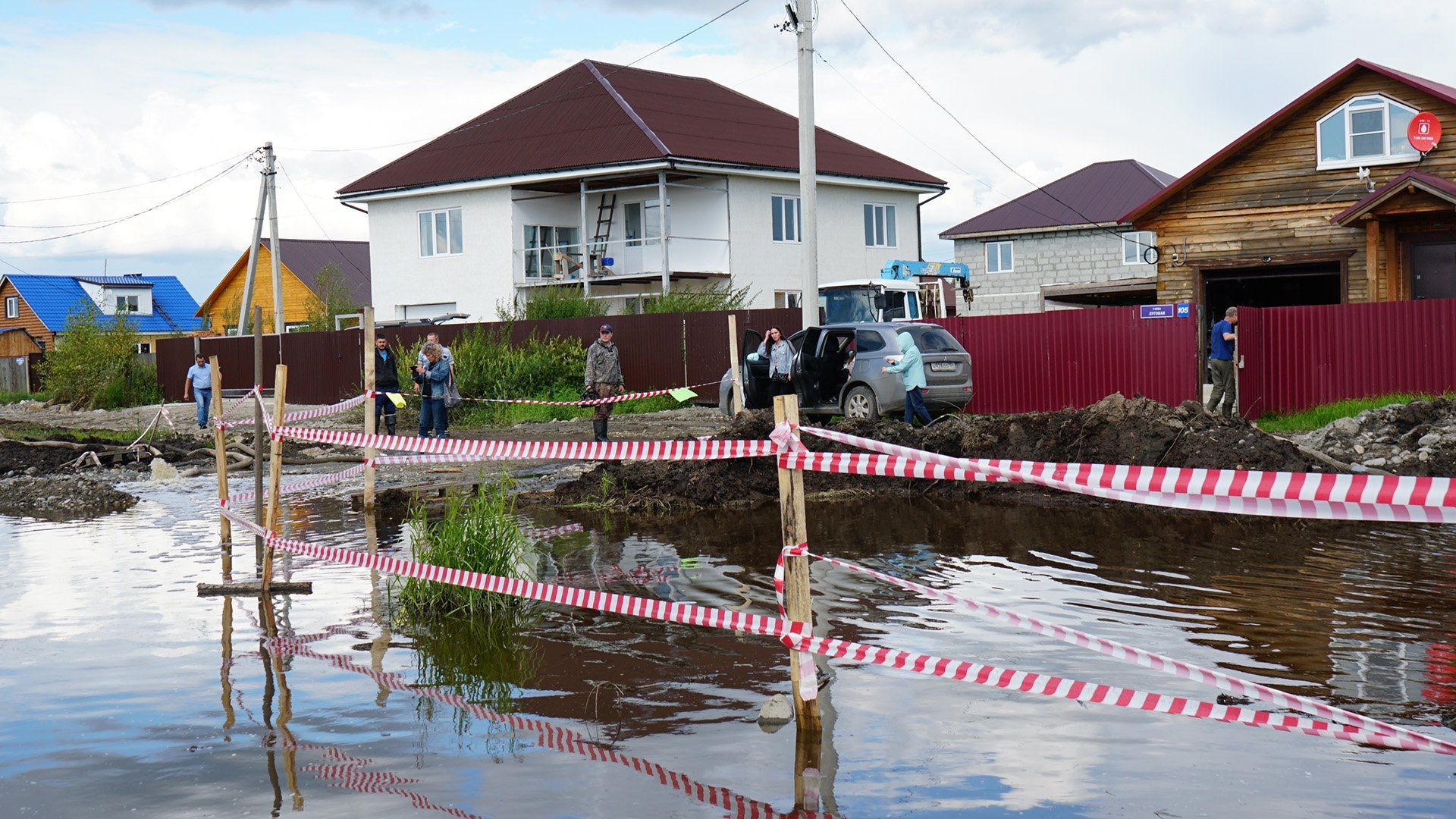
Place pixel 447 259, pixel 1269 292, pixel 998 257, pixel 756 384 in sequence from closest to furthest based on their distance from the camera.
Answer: pixel 756 384
pixel 1269 292
pixel 447 259
pixel 998 257

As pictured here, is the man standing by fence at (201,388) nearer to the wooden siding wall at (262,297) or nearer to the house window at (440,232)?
the house window at (440,232)

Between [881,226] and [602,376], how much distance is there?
84.9 feet

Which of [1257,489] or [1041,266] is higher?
[1041,266]

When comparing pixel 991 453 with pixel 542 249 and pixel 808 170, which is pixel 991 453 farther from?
pixel 542 249

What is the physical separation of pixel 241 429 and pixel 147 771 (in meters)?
19.8

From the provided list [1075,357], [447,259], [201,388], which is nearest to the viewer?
[1075,357]

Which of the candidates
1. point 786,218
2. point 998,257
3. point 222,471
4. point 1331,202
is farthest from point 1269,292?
point 222,471

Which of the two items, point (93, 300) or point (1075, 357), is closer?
point (1075, 357)

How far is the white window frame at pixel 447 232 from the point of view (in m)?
39.3

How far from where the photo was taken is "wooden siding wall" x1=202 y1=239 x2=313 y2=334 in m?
67.4

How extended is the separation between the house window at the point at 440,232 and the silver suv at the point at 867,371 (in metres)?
20.6

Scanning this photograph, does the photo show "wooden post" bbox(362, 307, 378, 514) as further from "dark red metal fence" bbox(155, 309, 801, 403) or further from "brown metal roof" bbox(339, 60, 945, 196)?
"brown metal roof" bbox(339, 60, 945, 196)

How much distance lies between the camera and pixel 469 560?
7848mm

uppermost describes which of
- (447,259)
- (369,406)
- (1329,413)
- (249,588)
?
(447,259)
